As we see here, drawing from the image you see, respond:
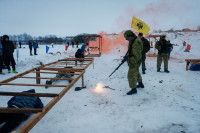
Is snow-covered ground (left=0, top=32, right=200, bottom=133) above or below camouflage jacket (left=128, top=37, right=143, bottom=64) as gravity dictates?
below

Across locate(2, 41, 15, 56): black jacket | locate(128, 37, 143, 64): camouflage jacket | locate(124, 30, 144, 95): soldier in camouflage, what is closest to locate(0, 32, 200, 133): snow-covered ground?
locate(124, 30, 144, 95): soldier in camouflage

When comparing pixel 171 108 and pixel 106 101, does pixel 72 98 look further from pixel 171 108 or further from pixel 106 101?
pixel 171 108

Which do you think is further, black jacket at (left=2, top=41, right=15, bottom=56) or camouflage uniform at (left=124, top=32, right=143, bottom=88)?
black jacket at (left=2, top=41, right=15, bottom=56)

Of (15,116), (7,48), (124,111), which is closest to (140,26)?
(124,111)

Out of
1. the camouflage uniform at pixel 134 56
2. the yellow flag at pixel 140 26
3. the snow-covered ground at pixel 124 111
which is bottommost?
the snow-covered ground at pixel 124 111

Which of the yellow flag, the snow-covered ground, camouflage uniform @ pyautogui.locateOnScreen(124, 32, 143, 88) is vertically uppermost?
the yellow flag

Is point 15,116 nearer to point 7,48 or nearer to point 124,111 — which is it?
point 124,111

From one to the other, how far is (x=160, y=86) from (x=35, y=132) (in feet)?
14.4

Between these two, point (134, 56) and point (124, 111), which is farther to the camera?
point (134, 56)

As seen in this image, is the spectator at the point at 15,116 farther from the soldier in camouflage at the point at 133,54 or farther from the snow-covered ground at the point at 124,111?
the soldier in camouflage at the point at 133,54

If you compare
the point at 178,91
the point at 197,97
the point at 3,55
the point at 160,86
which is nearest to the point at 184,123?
the point at 197,97

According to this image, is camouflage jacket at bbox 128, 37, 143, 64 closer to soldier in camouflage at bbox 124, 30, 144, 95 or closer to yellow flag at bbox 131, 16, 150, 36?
soldier in camouflage at bbox 124, 30, 144, 95

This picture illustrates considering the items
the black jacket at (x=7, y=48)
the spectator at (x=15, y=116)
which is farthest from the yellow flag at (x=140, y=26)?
the black jacket at (x=7, y=48)

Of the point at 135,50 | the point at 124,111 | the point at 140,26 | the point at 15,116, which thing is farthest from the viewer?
the point at 140,26
